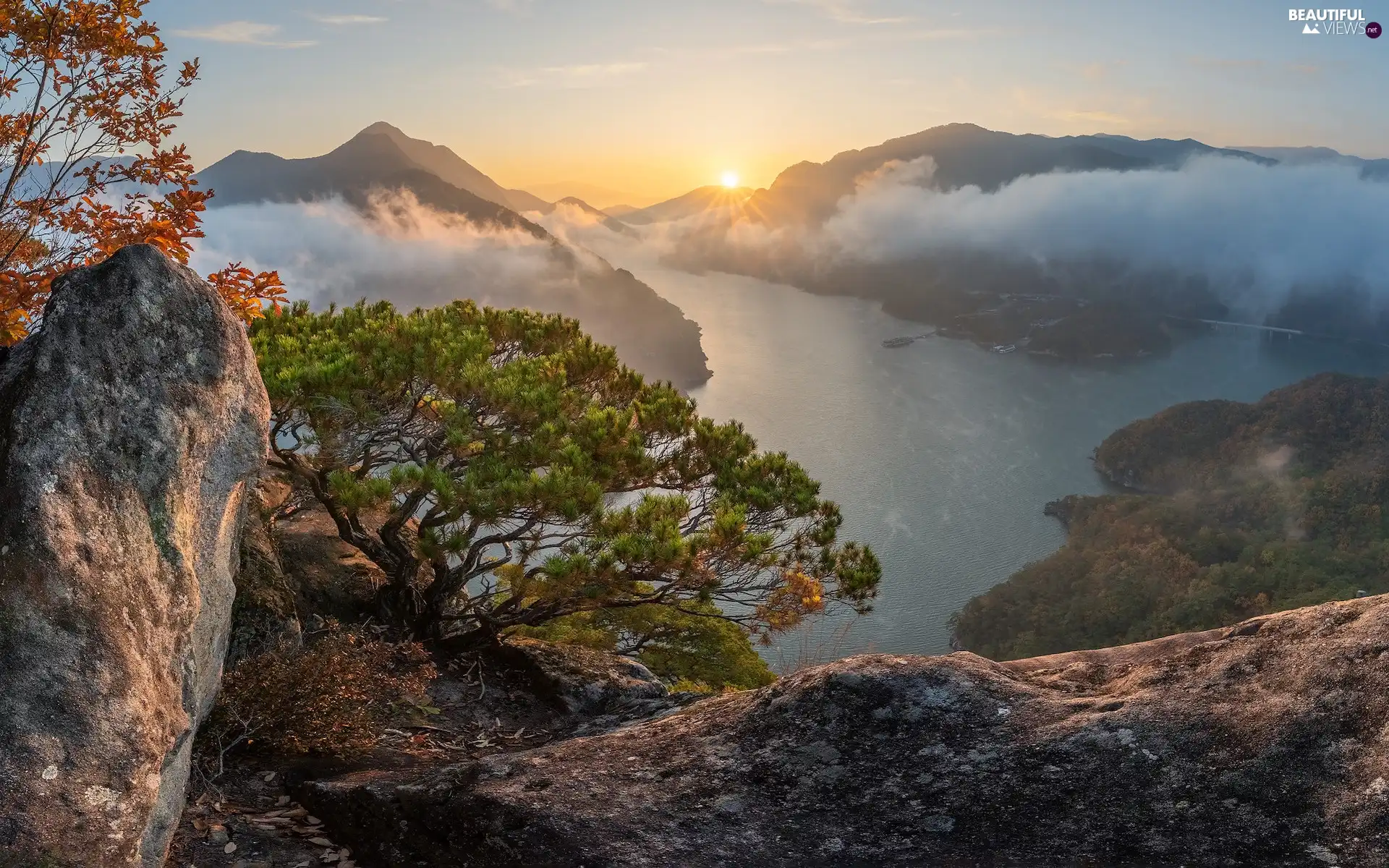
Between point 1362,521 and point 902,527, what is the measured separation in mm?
45151

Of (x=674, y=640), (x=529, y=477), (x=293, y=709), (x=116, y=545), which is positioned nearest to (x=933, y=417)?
(x=674, y=640)

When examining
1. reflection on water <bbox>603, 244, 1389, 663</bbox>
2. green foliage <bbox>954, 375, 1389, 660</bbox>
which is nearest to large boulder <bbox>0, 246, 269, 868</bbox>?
reflection on water <bbox>603, 244, 1389, 663</bbox>

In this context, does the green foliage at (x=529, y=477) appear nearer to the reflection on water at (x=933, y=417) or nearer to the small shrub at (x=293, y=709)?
the small shrub at (x=293, y=709)

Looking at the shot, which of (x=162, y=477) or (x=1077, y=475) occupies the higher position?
(x=162, y=477)

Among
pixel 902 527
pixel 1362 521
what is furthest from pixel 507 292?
pixel 1362 521

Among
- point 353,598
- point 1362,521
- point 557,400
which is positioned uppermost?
point 557,400

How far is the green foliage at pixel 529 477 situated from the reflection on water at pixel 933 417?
113 ft

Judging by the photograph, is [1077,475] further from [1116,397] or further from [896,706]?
[896,706]

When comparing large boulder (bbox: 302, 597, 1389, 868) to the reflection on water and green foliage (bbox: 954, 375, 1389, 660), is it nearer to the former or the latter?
the reflection on water

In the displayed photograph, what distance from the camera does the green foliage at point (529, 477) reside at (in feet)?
26.8

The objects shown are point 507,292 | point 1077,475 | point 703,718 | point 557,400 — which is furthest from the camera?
point 507,292

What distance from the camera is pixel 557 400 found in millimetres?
9086

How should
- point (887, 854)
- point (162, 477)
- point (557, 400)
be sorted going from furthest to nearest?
point (557, 400) → point (162, 477) → point (887, 854)

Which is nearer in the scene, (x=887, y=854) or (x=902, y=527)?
(x=887, y=854)
